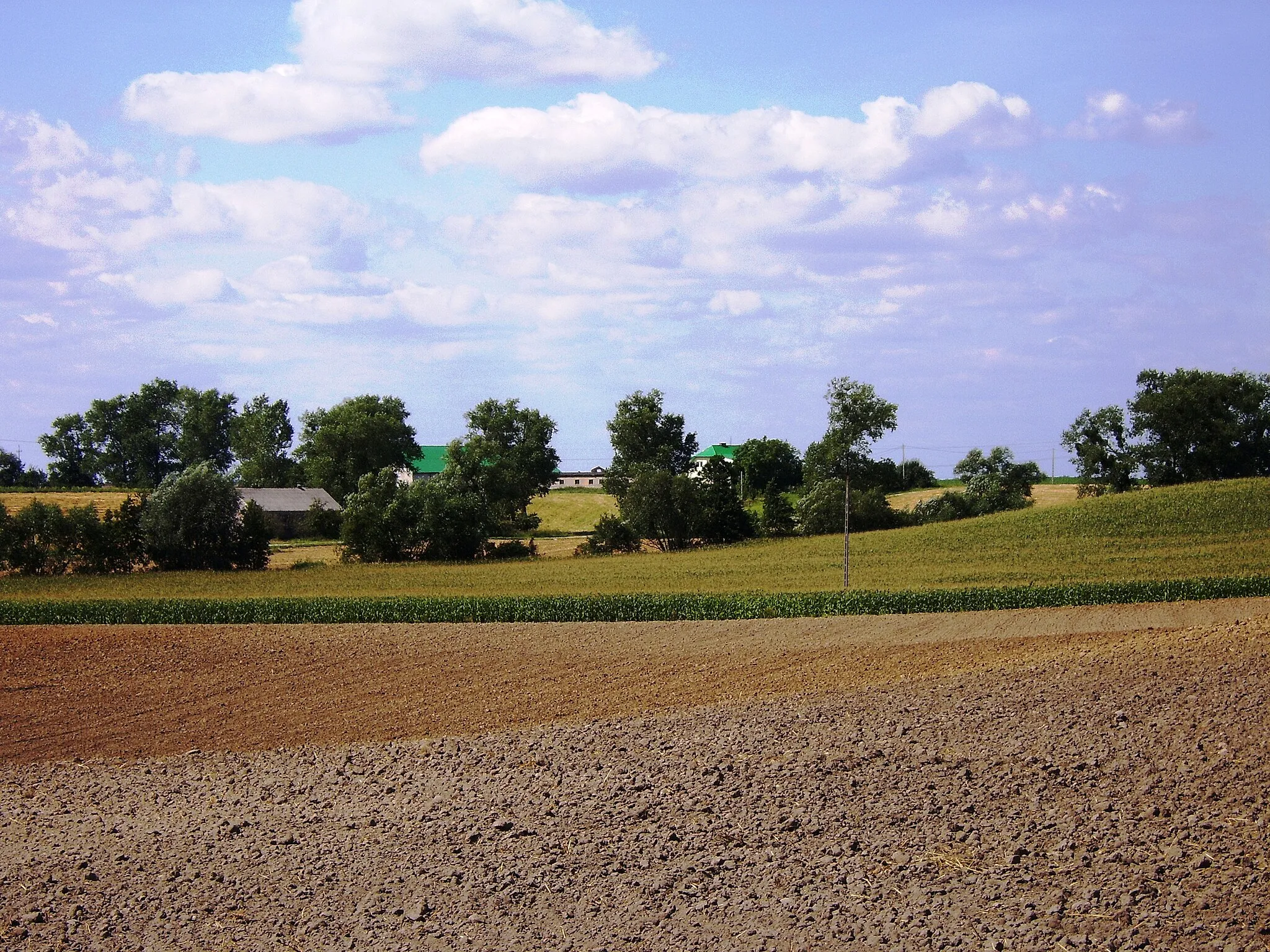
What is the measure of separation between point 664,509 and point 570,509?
44347mm

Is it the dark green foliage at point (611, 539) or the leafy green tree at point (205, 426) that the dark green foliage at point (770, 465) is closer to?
the dark green foliage at point (611, 539)

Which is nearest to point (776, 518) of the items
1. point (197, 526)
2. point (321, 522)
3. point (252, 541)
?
point (252, 541)

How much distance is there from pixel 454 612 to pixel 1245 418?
68.3 metres

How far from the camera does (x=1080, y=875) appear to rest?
888cm

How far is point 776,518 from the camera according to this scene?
79.1 metres

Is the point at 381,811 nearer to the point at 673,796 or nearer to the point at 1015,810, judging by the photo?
the point at 673,796

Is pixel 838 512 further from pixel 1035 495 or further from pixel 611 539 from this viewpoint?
pixel 1035 495

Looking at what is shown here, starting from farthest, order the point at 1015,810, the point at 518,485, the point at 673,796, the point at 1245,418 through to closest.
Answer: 1. the point at 518,485
2. the point at 1245,418
3. the point at 673,796
4. the point at 1015,810

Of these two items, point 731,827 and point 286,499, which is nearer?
point 731,827

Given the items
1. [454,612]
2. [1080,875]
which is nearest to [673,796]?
[1080,875]

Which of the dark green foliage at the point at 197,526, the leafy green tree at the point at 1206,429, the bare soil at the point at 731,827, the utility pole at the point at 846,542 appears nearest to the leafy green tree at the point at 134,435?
the dark green foliage at the point at 197,526

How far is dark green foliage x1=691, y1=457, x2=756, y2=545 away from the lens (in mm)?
74625

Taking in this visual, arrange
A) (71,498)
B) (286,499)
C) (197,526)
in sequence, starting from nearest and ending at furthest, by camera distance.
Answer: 1. (197,526)
2. (286,499)
3. (71,498)

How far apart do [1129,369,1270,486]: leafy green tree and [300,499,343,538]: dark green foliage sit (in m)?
62.7
